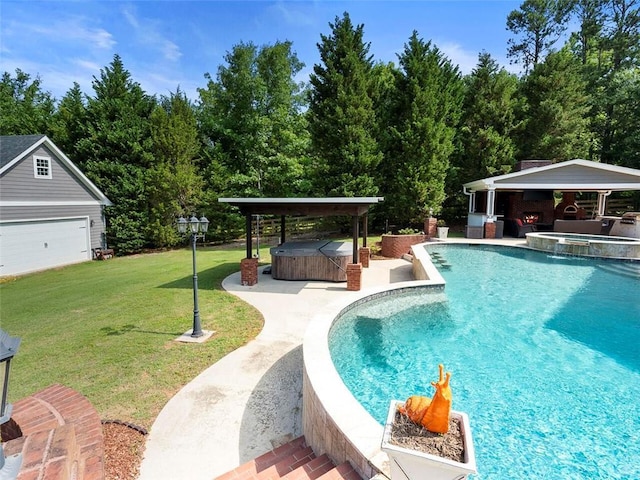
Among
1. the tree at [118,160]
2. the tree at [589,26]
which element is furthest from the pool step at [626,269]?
the tree at [589,26]

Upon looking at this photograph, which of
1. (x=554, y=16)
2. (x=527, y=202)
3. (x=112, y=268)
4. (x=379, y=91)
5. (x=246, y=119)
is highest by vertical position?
(x=554, y=16)

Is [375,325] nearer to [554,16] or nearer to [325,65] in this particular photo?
[325,65]

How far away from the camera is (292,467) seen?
3.26 m

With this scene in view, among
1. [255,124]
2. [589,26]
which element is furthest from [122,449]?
[589,26]

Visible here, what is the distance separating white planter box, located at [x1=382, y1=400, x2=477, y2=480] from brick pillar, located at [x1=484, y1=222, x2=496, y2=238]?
58.5 ft

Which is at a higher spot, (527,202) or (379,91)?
(379,91)

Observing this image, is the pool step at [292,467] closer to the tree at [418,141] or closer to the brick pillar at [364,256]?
the brick pillar at [364,256]

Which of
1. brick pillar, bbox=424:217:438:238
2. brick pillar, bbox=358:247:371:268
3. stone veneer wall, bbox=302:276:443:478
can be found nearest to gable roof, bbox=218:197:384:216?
brick pillar, bbox=358:247:371:268

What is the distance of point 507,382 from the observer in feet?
16.4

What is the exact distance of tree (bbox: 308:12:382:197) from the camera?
19406mm

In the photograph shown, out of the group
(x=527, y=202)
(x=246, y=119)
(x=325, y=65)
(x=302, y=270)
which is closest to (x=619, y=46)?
(x=527, y=202)

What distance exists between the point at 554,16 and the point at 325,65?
90.9 ft

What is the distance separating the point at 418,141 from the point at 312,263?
1284 centimetres

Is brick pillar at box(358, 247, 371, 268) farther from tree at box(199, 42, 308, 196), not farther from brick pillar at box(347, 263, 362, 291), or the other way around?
tree at box(199, 42, 308, 196)
